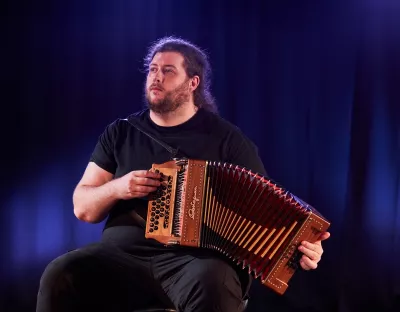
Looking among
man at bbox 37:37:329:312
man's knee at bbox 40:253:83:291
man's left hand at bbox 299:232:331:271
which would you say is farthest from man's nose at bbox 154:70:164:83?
man's left hand at bbox 299:232:331:271

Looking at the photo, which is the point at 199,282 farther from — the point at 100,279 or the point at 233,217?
the point at 100,279

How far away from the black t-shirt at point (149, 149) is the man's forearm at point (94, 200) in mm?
79

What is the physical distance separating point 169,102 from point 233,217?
2.27 ft

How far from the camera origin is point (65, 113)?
3123mm

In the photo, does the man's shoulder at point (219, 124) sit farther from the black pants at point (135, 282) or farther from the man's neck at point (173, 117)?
the black pants at point (135, 282)

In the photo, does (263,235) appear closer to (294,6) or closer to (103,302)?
(103,302)

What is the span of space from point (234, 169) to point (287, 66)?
1.15 metres

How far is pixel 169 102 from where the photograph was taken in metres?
2.38

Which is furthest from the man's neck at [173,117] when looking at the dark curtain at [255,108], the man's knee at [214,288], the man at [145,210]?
the man's knee at [214,288]

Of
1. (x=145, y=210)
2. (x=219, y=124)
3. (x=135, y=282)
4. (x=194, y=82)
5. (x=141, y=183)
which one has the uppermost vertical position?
(x=194, y=82)

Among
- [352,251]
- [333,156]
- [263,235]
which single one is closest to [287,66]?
[333,156]

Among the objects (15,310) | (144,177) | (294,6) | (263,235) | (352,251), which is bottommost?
(15,310)

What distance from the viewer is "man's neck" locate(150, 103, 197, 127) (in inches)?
94.7

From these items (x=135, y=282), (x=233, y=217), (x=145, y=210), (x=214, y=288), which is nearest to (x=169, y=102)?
(x=145, y=210)
